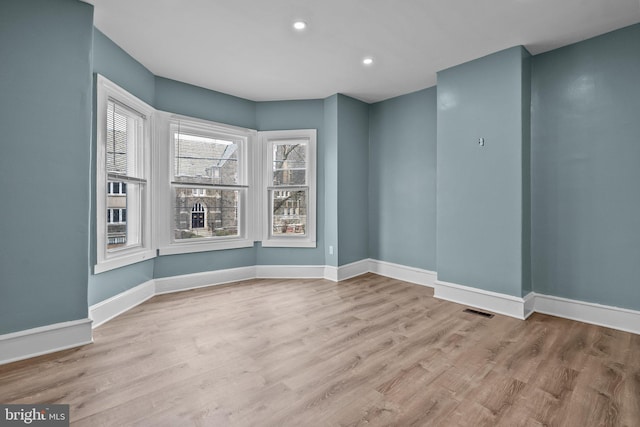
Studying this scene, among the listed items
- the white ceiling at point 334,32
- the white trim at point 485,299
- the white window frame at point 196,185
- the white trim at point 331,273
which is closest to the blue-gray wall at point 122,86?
the white ceiling at point 334,32

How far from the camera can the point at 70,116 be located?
8.00 ft

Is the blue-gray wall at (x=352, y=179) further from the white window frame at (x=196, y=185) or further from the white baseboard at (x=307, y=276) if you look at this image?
the white window frame at (x=196, y=185)

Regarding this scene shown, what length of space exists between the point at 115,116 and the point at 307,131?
2548mm

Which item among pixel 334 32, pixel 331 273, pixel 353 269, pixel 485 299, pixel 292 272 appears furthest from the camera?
→ pixel 353 269

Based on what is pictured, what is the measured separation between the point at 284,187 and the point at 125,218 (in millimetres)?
2197

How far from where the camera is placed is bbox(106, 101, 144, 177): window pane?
3.16 meters

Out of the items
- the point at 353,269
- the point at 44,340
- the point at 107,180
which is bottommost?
the point at 44,340

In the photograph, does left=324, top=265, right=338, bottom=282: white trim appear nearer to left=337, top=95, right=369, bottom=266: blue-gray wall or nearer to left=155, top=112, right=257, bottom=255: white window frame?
left=337, top=95, right=369, bottom=266: blue-gray wall

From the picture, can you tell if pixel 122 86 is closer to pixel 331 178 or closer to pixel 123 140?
pixel 123 140

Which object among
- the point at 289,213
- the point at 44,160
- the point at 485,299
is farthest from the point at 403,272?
the point at 44,160

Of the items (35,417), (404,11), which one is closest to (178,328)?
(35,417)

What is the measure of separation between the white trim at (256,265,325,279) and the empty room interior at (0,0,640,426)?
3 centimetres

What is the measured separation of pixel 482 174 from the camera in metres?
3.42

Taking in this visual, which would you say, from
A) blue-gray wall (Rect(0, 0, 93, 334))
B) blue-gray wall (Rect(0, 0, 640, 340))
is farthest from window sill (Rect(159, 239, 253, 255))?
blue-gray wall (Rect(0, 0, 93, 334))
